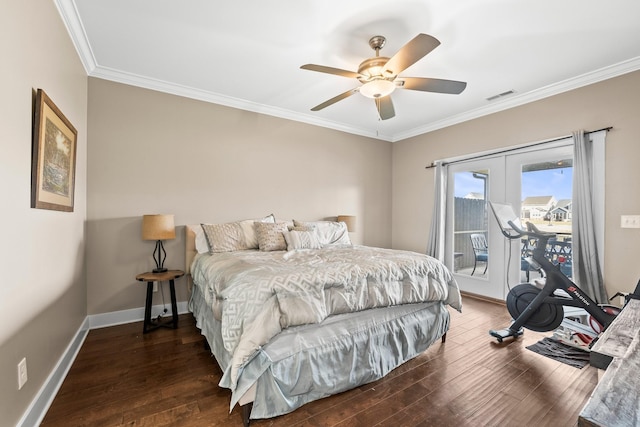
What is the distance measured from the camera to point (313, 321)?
1.71m

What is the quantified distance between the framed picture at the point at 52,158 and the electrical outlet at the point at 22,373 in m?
0.83

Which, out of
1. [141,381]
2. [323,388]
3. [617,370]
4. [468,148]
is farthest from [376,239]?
[617,370]

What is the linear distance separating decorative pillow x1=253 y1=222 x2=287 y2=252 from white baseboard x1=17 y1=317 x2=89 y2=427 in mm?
1770

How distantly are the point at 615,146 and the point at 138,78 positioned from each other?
5143 mm

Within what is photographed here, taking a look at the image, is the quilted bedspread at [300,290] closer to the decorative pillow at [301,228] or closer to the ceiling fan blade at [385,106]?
the decorative pillow at [301,228]

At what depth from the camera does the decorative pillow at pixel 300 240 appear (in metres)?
3.12

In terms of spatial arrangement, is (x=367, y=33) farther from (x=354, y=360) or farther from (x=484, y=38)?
(x=354, y=360)

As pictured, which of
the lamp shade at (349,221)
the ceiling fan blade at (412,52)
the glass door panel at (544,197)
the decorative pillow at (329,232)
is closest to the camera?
the ceiling fan blade at (412,52)

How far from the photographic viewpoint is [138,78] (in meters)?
3.10

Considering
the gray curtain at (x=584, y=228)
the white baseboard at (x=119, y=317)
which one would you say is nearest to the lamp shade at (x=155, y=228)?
the white baseboard at (x=119, y=317)

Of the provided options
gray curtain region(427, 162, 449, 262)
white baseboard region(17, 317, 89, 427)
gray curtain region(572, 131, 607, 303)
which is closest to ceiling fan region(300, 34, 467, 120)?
gray curtain region(572, 131, 607, 303)

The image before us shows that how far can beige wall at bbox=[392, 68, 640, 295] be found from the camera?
109 inches

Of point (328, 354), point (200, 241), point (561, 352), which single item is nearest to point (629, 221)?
point (561, 352)

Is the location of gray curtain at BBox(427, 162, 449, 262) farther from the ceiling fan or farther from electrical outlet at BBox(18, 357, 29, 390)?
electrical outlet at BBox(18, 357, 29, 390)
